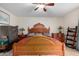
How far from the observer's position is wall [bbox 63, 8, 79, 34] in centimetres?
108

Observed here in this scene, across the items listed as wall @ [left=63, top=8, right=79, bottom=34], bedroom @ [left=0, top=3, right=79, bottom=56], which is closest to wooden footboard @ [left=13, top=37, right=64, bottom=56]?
bedroom @ [left=0, top=3, right=79, bottom=56]

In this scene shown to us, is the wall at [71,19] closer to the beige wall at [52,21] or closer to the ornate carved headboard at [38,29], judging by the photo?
the beige wall at [52,21]

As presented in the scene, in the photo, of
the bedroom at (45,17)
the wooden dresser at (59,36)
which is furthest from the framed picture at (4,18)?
the wooden dresser at (59,36)

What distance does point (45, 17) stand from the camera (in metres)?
1.11

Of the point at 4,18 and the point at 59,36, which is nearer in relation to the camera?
the point at 4,18

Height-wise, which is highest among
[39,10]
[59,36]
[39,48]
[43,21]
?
[39,10]

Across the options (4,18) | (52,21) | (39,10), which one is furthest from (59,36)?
(4,18)

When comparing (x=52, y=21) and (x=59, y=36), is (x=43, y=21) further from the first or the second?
(x=59, y=36)

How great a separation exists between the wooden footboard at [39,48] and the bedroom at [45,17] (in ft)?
0.17

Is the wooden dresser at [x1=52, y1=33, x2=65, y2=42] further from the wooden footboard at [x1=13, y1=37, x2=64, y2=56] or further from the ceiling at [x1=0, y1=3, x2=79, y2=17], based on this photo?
the ceiling at [x1=0, y1=3, x2=79, y2=17]

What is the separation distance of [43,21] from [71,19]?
28cm

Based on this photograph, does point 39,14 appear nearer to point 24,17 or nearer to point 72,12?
point 24,17

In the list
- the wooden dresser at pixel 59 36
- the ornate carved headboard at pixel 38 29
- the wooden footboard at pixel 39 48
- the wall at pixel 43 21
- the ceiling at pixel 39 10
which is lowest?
the wooden footboard at pixel 39 48

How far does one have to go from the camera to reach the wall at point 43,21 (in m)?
1.11
